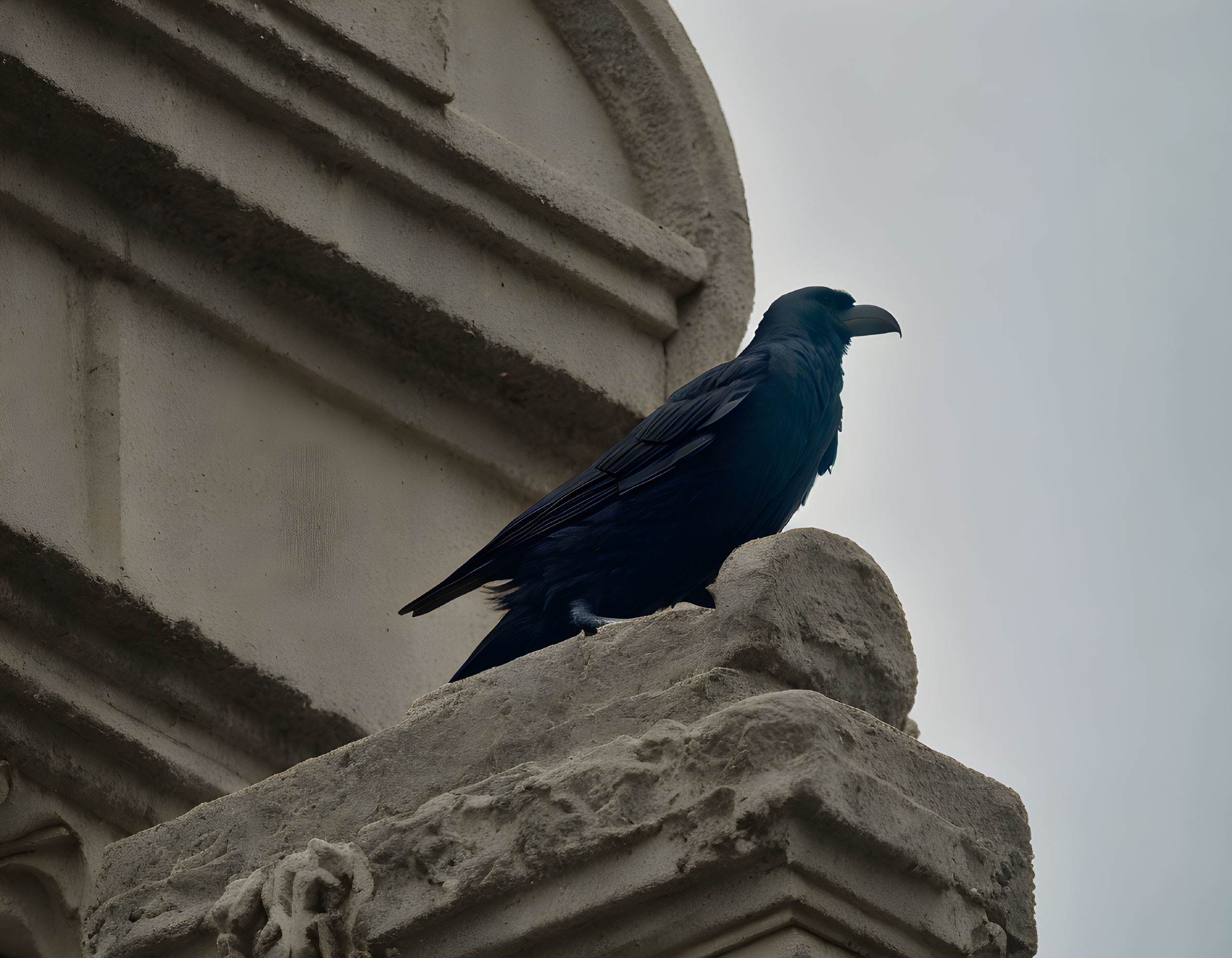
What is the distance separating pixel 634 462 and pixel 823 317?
587mm

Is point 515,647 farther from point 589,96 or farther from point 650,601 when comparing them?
point 589,96

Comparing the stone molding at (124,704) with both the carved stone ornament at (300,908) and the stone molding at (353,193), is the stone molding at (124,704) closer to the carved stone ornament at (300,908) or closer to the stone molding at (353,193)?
the stone molding at (353,193)

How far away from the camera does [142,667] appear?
3697 millimetres

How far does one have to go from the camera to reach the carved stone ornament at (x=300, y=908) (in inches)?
92.7

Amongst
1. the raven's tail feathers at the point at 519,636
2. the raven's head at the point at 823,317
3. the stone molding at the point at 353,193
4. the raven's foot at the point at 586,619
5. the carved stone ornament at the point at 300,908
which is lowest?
the carved stone ornament at the point at 300,908

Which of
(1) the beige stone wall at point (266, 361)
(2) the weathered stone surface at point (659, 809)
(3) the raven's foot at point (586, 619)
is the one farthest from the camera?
(1) the beige stone wall at point (266, 361)

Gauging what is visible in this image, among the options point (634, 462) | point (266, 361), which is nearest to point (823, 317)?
point (634, 462)

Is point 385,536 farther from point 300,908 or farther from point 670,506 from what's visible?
point 300,908

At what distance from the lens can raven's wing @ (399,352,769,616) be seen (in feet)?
9.84

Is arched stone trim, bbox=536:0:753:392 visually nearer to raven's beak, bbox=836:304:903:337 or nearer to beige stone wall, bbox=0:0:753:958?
beige stone wall, bbox=0:0:753:958

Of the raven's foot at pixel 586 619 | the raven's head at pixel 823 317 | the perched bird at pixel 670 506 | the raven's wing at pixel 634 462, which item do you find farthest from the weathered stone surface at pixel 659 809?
the raven's head at pixel 823 317

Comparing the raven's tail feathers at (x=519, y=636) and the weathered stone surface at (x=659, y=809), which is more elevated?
the raven's tail feathers at (x=519, y=636)

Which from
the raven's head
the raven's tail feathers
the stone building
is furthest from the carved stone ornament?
the raven's head

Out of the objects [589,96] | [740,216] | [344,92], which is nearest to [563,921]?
[344,92]
